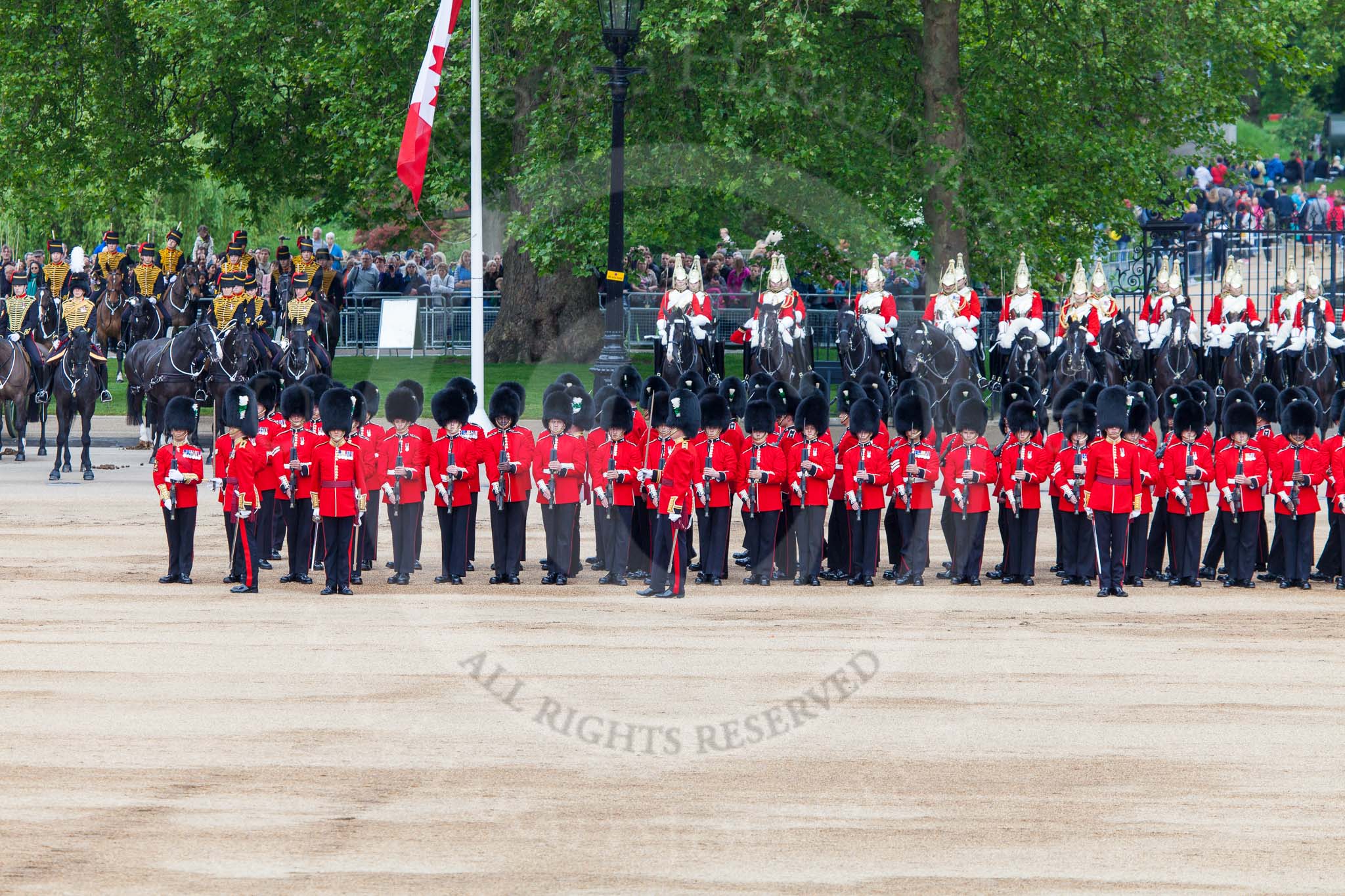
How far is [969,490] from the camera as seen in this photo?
12.7 meters

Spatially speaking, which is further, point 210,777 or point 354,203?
point 354,203

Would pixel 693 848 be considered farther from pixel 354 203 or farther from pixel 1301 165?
pixel 1301 165

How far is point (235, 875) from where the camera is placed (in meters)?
6.72

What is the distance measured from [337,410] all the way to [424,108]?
330 inches

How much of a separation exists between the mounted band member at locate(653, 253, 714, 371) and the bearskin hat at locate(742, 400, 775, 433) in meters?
9.20

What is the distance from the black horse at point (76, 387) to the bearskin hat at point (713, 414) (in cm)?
805

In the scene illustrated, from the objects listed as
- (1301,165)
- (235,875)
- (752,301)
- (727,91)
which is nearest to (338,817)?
(235,875)

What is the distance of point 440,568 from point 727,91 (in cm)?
1098

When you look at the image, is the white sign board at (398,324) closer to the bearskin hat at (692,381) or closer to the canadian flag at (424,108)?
the canadian flag at (424,108)

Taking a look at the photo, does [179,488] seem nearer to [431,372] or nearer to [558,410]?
[558,410]

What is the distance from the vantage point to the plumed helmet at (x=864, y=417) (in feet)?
41.8

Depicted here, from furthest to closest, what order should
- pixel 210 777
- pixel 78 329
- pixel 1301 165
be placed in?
pixel 1301 165, pixel 78 329, pixel 210 777

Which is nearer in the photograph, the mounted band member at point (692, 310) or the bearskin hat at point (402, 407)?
the bearskin hat at point (402, 407)

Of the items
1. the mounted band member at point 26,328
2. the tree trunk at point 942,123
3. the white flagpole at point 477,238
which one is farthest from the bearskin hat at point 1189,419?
the mounted band member at point 26,328
